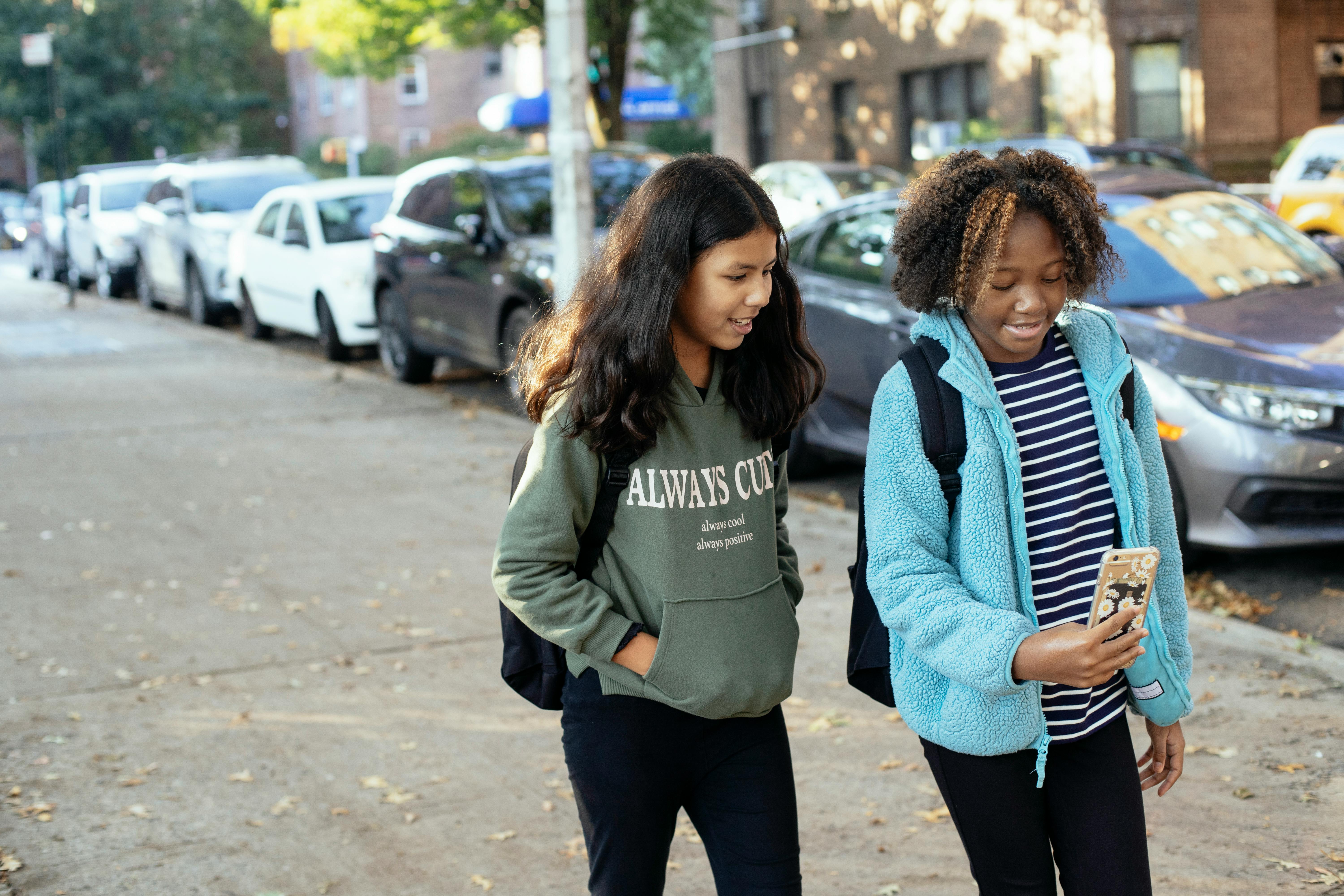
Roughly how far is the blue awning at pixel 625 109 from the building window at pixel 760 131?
9.30ft

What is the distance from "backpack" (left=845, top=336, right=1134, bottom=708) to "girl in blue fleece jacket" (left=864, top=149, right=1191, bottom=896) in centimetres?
2

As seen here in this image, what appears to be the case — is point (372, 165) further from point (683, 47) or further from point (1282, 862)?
point (1282, 862)

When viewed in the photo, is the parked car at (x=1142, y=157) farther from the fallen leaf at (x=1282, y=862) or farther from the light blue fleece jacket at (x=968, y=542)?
the light blue fleece jacket at (x=968, y=542)

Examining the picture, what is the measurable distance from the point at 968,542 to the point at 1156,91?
2328cm

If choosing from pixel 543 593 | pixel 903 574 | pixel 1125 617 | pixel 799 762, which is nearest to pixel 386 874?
pixel 799 762

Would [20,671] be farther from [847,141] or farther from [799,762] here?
[847,141]

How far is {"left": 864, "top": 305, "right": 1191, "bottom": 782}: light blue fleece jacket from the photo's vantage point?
7.05 ft

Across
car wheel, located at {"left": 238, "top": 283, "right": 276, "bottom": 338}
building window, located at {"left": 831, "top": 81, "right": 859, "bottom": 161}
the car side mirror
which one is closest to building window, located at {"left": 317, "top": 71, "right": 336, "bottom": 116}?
building window, located at {"left": 831, "top": 81, "right": 859, "bottom": 161}

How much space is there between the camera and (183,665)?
210 inches

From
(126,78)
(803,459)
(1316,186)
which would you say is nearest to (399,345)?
(803,459)

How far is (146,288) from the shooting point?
19.8 m

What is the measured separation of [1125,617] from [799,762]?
8.05 feet

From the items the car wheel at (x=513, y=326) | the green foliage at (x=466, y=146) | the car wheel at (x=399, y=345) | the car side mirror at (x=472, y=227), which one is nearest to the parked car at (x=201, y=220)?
the car wheel at (x=399, y=345)

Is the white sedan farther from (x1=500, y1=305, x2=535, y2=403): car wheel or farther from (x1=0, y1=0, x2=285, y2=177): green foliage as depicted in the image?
(x1=0, y1=0, x2=285, y2=177): green foliage
